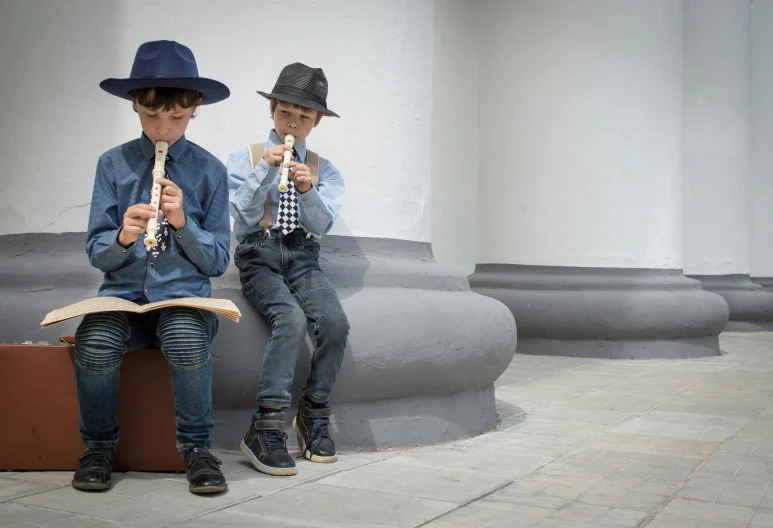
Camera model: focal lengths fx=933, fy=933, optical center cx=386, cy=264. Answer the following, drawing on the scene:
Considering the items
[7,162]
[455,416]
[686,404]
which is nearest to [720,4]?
[686,404]

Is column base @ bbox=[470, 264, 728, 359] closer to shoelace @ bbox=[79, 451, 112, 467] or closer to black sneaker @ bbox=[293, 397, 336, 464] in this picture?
black sneaker @ bbox=[293, 397, 336, 464]

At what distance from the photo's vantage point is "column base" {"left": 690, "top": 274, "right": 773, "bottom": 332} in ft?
36.3

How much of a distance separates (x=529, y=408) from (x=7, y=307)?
279cm

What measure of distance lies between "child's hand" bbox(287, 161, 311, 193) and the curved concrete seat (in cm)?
56

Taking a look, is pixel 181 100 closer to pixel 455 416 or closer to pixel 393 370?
pixel 393 370

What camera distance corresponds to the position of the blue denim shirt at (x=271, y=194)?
12.0 feet

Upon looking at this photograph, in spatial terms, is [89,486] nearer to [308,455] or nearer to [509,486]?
[308,455]

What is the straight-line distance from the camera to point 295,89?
12.4ft

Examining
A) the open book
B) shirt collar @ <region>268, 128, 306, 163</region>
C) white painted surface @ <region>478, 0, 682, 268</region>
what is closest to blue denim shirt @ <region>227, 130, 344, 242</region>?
shirt collar @ <region>268, 128, 306, 163</region>

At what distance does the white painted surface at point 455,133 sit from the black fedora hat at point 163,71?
14.4 ft

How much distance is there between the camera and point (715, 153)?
1083cm

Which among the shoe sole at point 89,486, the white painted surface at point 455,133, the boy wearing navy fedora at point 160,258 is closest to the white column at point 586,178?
the white painted surface at point 455,133

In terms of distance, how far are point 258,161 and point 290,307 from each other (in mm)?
632

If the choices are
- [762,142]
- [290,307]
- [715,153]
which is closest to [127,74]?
[290,307]
